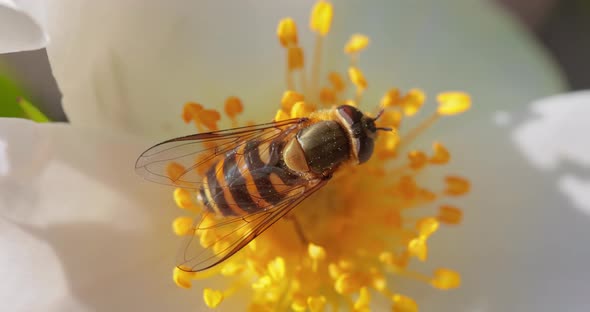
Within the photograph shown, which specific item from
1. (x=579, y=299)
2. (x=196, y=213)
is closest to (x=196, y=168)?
(x=196, y=213)

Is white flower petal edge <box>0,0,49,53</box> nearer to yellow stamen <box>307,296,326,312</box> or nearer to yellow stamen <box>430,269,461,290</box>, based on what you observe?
yellow stamen <box>307,296,326,312</box>

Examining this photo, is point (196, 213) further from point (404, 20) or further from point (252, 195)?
point (404, 20)

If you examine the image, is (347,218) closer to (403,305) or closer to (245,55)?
(403,305)

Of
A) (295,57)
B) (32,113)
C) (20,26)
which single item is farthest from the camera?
(295,57)

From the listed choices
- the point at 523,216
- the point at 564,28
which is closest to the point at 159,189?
the point at 523,216

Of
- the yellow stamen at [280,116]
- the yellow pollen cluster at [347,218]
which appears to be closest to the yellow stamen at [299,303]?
the yellow pollen cluster at [347,218]
